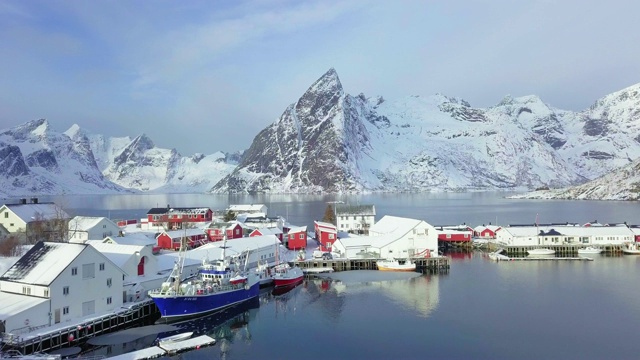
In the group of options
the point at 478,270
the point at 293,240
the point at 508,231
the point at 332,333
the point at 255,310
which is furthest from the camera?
the point at 508,231

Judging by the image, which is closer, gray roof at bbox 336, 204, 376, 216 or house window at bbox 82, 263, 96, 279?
house window at bbox 82, 263, 96, 279

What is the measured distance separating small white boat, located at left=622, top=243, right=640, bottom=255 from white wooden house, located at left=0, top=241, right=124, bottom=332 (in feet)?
192

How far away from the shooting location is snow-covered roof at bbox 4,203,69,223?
5909 cm

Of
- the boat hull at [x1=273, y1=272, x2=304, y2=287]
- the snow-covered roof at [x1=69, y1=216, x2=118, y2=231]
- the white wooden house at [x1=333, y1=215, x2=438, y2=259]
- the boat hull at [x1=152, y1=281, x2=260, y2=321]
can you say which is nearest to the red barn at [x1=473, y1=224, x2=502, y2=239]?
the white wooden house at [x1=333, y1=215, x2=438, y2=259]

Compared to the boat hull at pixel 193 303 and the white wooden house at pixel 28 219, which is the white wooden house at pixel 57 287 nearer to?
the boat hull at pixel 193 303

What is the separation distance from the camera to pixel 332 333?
32094 millimetres

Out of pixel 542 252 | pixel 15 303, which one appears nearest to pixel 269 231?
pixel 542 252

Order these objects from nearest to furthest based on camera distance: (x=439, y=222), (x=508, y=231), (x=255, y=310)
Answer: (x=255, y=310) → (x=508, y=231) → (x=439, y=222)

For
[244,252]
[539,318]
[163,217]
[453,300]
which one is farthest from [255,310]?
[163,217]

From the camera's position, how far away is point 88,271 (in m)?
31.5

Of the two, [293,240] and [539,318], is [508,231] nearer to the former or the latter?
[293,240]

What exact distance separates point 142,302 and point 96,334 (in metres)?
4.54

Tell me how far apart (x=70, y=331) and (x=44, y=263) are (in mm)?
4832

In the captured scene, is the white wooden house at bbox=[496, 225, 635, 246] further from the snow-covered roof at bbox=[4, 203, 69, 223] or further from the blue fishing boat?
the snow-covered roof at bbox=[4, 203, 69, 223]
